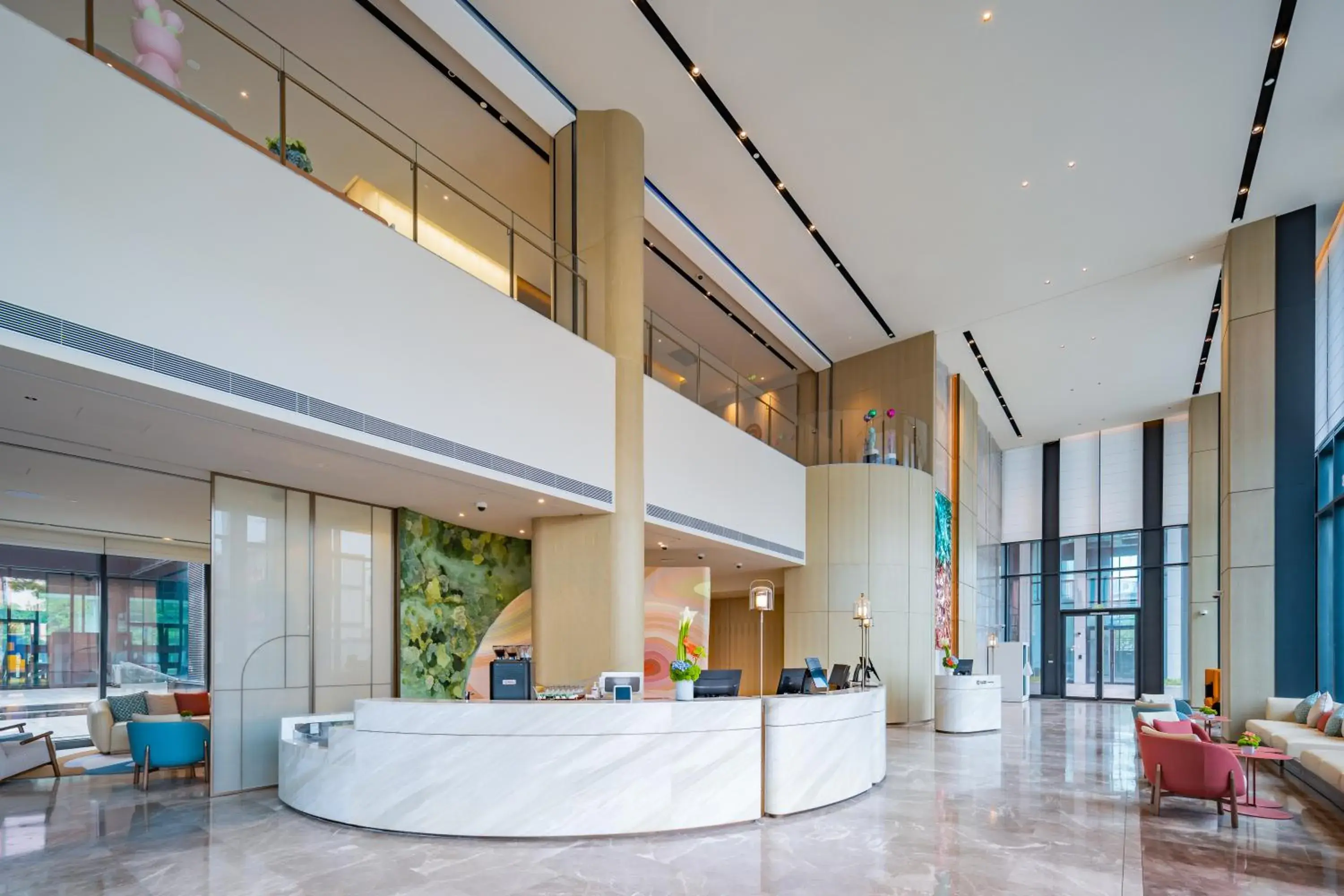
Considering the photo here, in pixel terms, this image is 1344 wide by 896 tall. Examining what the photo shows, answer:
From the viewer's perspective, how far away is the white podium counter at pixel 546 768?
608 cm

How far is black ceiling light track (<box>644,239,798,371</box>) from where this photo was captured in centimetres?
1308

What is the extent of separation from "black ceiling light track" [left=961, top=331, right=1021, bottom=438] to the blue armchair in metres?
14.5

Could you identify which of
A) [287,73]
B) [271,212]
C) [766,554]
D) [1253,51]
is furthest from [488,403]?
[1253,51]

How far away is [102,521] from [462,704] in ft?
26.9

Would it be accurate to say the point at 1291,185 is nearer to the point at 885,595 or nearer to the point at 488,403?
the point at 885,595

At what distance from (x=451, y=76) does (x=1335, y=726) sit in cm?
1208

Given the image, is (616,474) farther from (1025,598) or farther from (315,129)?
(1025,598)

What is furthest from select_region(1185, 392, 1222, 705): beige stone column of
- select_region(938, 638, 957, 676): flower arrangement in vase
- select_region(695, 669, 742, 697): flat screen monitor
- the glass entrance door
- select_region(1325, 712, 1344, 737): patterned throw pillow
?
select_region(695, 669, 742, 697): flat screen monitor

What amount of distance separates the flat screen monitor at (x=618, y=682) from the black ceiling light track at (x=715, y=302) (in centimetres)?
726

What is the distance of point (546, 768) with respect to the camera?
6098mm

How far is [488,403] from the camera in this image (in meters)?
7.88

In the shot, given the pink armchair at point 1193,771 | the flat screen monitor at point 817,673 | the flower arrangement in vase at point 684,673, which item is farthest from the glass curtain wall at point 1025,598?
the flower arrangement in vase at point 684,673

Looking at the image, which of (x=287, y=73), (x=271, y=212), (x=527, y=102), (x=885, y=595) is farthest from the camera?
(x=885, y=595)

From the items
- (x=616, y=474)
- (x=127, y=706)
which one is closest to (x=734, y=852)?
(x=616, y=474)
